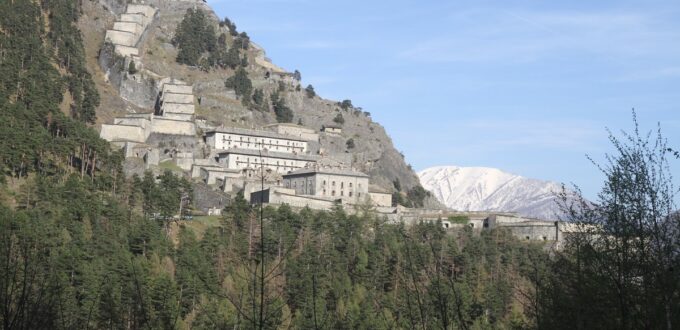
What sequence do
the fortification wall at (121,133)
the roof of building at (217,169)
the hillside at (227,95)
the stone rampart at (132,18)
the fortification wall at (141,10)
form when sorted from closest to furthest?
1. the roof of building at (217,169)
2. the fortification wall at (121,133)
3. the hillside at (227,95)
4. the stone rampart at (132,18)
5. the fortification wall at (141,10)

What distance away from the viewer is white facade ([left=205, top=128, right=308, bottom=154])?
109 m

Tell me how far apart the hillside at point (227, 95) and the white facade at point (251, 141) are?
6766 mm

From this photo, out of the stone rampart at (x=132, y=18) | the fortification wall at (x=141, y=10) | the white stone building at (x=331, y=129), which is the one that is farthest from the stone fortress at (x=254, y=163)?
the fortification wall at (x=141, y=10)

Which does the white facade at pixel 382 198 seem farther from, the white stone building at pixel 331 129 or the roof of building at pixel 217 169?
the white stone building at pixel 331 129

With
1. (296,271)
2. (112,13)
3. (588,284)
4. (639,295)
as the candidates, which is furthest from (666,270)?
(112,13)

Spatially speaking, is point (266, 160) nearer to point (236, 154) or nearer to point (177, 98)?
point (236, 154)

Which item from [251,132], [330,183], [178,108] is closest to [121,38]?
[178,108]

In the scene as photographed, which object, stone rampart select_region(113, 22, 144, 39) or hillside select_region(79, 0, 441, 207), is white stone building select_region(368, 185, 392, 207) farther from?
stone rampart select_region(113, 22, 144, 39)

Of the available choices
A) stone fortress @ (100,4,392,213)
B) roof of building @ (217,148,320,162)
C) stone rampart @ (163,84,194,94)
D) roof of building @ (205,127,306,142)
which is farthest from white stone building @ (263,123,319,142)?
stone rampart @ (163,84,194,94)

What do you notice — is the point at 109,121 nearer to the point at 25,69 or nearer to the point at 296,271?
the point at 25,69

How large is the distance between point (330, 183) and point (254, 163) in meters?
10.5

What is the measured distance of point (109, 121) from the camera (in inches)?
4254

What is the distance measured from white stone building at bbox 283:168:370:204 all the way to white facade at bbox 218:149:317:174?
418 cm

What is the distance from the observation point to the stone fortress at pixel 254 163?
96.2m
